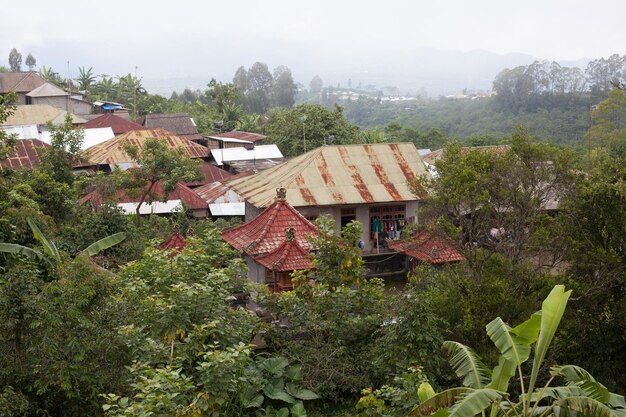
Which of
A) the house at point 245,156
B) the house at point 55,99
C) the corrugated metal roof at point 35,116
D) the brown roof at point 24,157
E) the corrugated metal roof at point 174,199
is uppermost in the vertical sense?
the house at point 55,99

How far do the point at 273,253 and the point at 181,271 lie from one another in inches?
171

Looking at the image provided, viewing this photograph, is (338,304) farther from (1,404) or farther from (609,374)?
(1,404)

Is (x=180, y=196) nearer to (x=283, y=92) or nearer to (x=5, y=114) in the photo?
(x=5, y=114)

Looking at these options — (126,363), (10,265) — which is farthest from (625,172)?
(10,265)

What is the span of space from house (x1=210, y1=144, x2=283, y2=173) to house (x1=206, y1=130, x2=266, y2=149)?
1.35 metres

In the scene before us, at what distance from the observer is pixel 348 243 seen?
14758mm

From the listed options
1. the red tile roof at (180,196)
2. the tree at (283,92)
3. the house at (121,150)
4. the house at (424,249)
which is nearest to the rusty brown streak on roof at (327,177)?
the house at (424,249)

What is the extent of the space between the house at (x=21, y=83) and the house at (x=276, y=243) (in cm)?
5368

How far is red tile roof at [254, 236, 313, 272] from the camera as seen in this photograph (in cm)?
1662

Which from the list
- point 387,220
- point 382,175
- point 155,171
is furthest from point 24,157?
point 387,220

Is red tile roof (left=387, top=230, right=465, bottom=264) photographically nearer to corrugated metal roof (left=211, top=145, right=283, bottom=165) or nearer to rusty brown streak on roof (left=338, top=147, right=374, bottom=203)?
rusty brown streak on roof (left=338, top=147, right=374, bottom=203)

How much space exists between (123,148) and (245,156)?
9.63 meters

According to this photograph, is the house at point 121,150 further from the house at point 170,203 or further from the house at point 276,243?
the house at point 276,243

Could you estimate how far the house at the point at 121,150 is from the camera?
39719 millimetres
